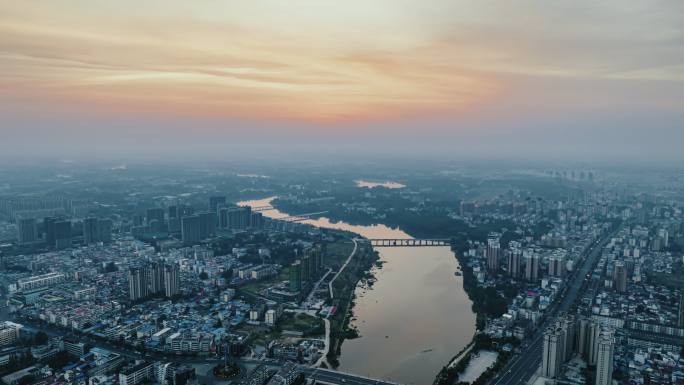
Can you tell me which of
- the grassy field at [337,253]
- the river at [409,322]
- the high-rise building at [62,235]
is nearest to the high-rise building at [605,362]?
the river at [409,322]

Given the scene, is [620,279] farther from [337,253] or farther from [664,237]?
[337,253]

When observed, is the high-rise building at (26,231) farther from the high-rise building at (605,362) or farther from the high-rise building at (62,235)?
the high-rise building at (605,362)

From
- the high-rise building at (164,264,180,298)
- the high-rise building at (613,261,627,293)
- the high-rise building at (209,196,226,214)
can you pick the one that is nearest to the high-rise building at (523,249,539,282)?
the high-rise building at (613,261,627,293)

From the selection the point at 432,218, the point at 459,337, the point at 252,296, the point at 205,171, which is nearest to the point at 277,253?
the point at 252,296

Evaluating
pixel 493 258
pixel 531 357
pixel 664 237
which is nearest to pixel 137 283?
pixel 531 357

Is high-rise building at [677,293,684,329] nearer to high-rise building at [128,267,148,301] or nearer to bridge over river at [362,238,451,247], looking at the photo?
bridge over river at [362,238,451,247]

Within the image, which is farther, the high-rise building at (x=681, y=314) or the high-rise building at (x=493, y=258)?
the high-rise building at (x=493, y=258)
